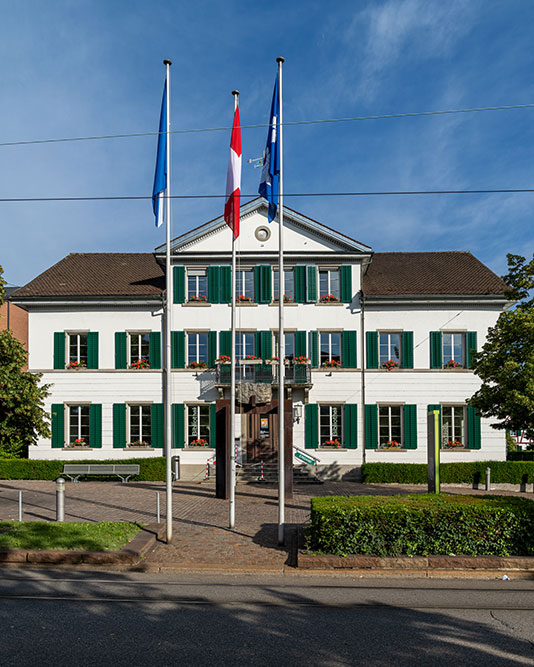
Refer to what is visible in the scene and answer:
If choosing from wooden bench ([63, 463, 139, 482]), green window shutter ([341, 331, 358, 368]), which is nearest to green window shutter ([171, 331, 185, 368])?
wooden bench ([63, 463, 139, 482])

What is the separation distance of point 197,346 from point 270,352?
11.0 feet

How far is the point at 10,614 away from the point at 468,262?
26088 millimetres

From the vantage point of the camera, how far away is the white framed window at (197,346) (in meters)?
25.2

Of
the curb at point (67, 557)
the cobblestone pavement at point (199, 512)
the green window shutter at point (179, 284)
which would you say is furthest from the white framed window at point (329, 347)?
the curb at point (67, 557)

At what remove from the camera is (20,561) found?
10414 mm

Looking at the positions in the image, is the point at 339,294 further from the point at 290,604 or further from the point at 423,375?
the point at 290,604

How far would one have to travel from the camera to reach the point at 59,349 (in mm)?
25344

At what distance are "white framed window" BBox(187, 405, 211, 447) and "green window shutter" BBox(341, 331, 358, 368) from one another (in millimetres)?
6487

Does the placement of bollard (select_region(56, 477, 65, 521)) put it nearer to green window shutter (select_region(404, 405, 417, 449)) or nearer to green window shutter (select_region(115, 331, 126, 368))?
green window shutter (select_region(115, 331, 126, 368))

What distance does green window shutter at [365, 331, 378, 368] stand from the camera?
24719 millimetres

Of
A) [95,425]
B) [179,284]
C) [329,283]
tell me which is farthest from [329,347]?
[95,425]

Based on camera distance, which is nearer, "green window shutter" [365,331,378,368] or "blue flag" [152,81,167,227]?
"blue flag" [152,81,167,227]

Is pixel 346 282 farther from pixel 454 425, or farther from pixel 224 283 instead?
pixel 454 425

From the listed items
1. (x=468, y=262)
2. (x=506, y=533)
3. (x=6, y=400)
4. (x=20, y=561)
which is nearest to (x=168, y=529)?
(x=20, y=561)
